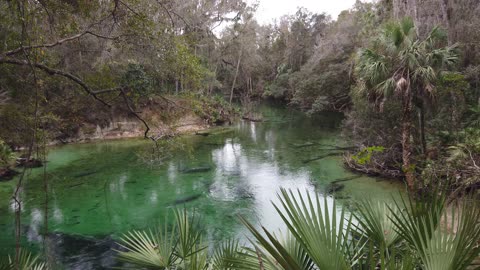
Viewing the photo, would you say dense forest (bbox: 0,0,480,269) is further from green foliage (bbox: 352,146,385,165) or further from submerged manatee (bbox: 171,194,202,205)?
submerged manatee (bbox: 171,194,202,205)

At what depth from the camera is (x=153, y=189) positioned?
1154cm

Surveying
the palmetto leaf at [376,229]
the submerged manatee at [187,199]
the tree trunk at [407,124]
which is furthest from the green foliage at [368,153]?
the submerged manatee at [187,199]

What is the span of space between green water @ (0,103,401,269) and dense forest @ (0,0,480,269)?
51.2 inches

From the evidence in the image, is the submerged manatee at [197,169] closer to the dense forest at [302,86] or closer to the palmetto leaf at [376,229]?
the dense forest at [302,86]

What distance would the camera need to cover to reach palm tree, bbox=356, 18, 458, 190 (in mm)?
8898

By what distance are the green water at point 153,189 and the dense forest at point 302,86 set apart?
1301mm

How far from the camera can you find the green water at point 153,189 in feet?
26.3

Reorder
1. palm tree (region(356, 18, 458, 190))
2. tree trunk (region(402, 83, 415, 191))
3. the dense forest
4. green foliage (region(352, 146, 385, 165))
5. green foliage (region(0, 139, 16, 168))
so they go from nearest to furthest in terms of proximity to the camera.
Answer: the dense forest, green foliage (region(0, 139, 16, 168)), green foliage (region(352, 146, 385, 165)), palm tree (region(356, 18, 458, 190)), tree trunk (region(402, 83, 415, 191))

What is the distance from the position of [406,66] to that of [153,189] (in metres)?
8.99

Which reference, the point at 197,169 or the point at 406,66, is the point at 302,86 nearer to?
the point at 197,169

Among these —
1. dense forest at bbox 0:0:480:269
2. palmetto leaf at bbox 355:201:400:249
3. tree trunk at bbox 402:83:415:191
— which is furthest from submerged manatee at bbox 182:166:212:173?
palmetto leaf at bbox 355:201:400:249

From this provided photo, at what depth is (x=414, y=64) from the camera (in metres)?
8.89

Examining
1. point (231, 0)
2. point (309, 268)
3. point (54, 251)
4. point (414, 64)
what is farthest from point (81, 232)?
point (231, 0)

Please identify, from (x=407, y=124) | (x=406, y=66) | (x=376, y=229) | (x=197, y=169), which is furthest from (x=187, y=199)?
(x=376, y=229)
